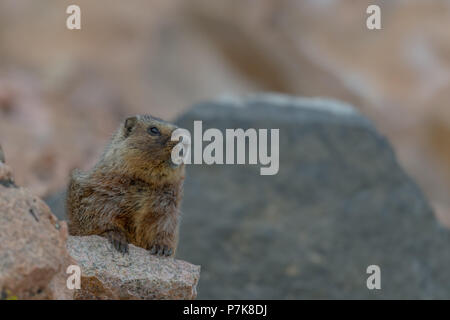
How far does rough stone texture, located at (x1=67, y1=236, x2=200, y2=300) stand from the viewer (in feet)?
14.5

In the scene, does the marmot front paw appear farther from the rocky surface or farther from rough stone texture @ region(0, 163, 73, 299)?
rough stone texture @ region(0, 163, 73, 299)

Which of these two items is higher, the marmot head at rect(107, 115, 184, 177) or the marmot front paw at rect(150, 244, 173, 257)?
the marmot head at rect(107, 115, 184, 177)

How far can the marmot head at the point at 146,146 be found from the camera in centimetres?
511

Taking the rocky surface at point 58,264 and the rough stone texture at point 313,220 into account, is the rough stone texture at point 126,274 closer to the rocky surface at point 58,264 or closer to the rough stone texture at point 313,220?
the rocky surface at point 58,264

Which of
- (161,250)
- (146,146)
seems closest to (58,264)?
(161,250)

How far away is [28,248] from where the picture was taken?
357 centimetres

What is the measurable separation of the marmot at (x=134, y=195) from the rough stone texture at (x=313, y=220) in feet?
10.1

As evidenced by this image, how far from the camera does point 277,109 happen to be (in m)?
10.1

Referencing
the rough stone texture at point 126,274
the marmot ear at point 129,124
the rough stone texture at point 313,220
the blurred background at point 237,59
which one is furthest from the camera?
the blurred background at point 237,59

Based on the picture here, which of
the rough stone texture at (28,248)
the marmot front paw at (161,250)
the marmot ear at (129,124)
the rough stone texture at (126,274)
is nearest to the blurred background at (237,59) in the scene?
the marmot ear at (129,124)

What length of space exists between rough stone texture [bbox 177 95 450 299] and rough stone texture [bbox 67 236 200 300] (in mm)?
3359

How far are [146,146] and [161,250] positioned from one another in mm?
751

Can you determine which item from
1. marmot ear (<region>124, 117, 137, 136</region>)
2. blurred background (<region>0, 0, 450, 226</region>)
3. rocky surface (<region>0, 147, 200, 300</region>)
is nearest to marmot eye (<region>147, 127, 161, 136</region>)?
marmot ear (<region>124, 117, 137, 136</region>)

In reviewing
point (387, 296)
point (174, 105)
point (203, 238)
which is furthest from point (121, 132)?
point (174, 105)
